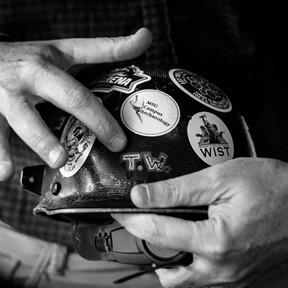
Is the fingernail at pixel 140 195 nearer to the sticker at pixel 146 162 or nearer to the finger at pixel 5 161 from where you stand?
the sticker at pixel 146 162

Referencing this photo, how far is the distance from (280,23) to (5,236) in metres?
0.70

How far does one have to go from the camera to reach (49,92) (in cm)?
65

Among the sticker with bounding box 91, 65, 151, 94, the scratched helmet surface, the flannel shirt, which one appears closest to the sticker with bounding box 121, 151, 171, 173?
the scratched helmet surface

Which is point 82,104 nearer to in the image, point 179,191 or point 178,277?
point 179,191

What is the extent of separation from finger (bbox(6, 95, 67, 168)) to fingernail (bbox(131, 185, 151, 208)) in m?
0.11

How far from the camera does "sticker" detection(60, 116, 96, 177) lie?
2.22ft

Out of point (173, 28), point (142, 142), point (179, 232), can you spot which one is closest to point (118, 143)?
point (142, 142)

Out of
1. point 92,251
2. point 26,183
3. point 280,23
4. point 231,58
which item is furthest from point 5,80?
point 280,23

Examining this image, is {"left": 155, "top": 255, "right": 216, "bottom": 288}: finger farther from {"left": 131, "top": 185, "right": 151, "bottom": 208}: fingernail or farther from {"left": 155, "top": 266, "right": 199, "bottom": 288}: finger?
{"left": 131, "top": 185, "right": 151, "bottom": 208}: fingernail

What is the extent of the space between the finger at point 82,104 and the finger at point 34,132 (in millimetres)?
34

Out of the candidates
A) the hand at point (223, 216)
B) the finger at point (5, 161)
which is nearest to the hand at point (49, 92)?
the finger at point (5, 161)

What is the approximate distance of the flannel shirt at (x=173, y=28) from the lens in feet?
2.84

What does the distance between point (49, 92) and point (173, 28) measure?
1.05ft

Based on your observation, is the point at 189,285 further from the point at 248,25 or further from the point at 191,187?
the point at 248,25
